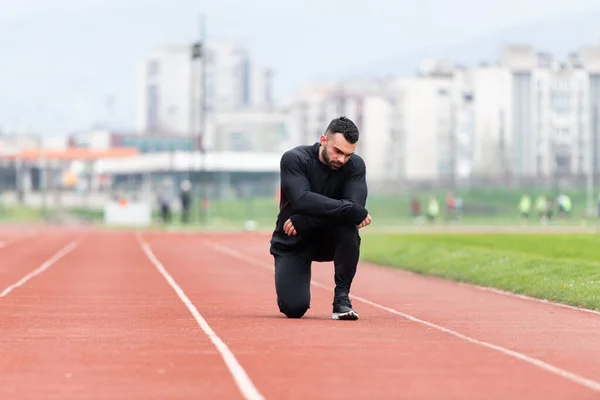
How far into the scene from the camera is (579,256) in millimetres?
32562

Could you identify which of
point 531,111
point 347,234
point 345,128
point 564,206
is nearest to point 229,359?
point 345,128

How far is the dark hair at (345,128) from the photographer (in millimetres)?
16938

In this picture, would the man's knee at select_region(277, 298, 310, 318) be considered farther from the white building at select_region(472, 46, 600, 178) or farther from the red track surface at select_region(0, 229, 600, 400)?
the white building at select_region(472, 46, 600, 178)

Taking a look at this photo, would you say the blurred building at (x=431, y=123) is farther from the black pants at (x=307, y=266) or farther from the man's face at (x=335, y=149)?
the man's face at (x=335, y=149)

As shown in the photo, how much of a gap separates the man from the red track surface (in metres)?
0.41

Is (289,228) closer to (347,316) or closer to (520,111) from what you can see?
(347,316)

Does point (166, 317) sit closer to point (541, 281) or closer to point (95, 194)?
point (541, 281)

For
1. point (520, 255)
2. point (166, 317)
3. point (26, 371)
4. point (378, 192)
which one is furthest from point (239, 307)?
point (378, 192)

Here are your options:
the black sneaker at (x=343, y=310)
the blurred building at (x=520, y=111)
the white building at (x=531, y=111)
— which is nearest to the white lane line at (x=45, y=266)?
the black sneaker at (x=343, y=310)

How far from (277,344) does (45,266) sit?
803 inches

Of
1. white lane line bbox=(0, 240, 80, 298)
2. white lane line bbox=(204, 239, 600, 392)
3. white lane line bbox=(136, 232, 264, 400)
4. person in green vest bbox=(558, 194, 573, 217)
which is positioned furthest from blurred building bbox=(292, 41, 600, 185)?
white lane line bbox=(136, 232, 264, 400)

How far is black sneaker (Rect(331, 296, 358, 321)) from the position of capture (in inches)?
692

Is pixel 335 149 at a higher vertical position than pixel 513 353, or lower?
higher

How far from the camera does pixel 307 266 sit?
17984 mm
